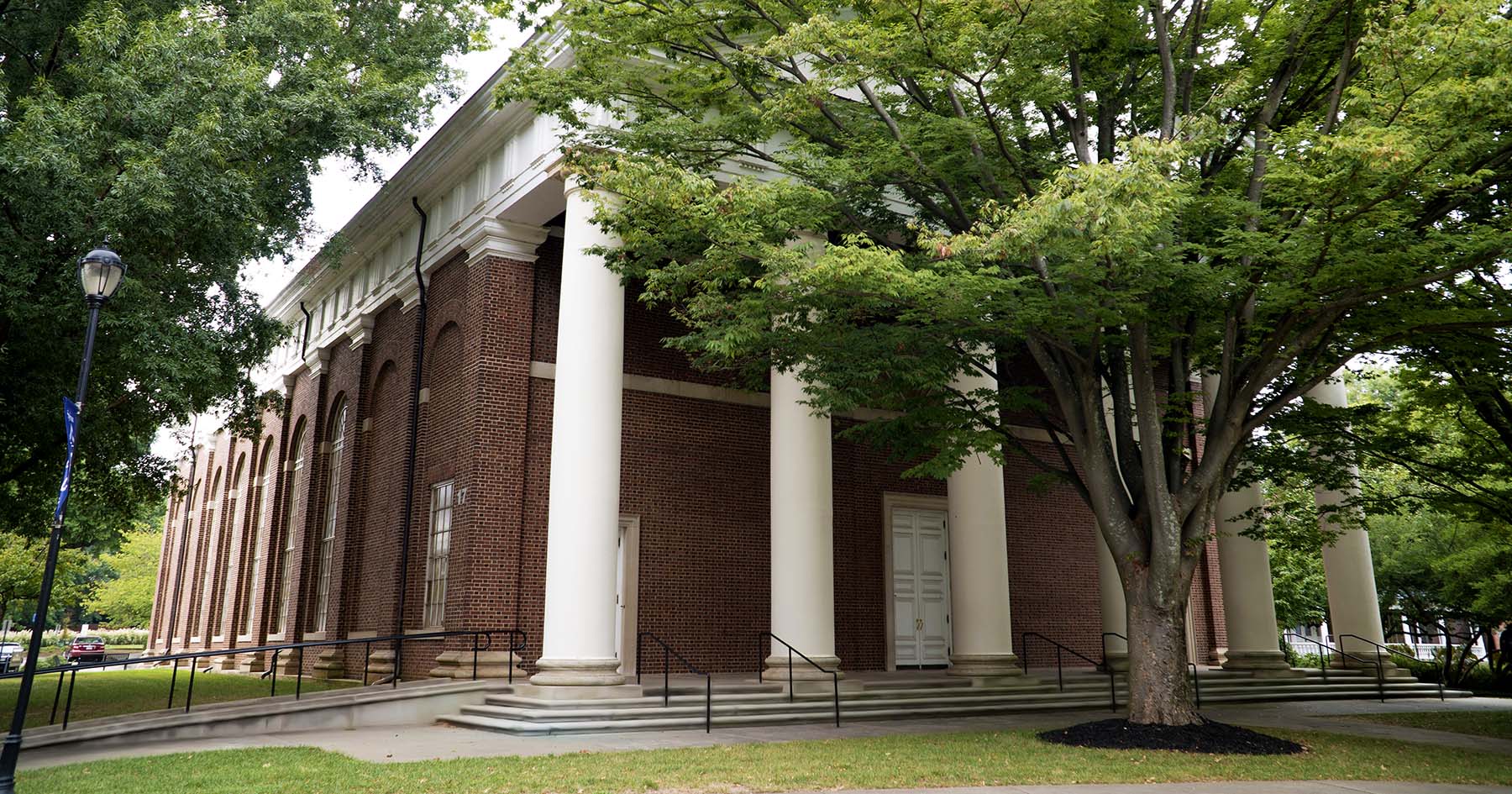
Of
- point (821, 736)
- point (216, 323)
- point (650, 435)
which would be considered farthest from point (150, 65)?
point (821, 736)

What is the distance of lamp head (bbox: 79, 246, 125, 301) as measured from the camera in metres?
9.89

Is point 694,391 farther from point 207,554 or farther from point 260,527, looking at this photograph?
point 207,554

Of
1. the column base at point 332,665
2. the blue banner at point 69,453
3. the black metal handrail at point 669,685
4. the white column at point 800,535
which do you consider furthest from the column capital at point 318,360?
the blue banner at point 69,453

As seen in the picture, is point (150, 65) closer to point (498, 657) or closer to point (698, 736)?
point (498, 657)

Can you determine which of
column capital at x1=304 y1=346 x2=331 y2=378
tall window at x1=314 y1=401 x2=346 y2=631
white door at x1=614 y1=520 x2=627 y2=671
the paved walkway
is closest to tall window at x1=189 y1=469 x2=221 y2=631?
column capital at x1=304 y1=346 x2=331 y2=378

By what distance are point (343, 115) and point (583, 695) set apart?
29.3 ft

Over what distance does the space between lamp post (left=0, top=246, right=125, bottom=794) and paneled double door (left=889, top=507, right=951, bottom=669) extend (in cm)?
1425

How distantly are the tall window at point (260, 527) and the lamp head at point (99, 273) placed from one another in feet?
59.2

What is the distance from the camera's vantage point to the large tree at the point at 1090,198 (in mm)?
9469

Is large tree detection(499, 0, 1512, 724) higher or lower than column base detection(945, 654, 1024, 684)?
higher

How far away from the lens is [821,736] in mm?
12180

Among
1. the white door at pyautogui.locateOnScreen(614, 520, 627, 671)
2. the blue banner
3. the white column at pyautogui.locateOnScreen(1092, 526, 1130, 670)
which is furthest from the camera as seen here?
the white column at pyautogui.locateOnScreen(1092, 526, 1130, 670)

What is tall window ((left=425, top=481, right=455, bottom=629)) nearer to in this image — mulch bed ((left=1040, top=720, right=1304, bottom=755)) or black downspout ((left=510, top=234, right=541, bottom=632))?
black downspout ((left=510, top=234, right=541, bottom=632))

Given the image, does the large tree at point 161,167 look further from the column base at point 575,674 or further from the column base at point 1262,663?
the column base at point 1262,663
